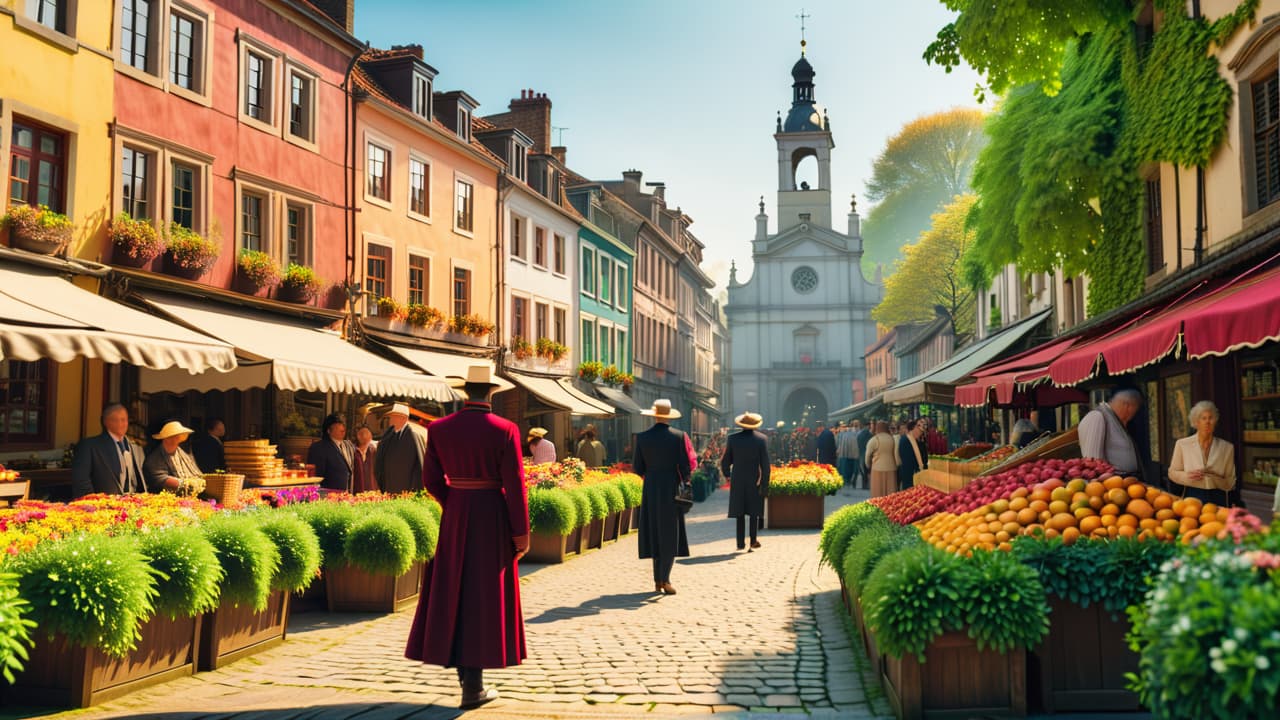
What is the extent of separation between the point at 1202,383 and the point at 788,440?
1148 inches

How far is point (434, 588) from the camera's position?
653 cm

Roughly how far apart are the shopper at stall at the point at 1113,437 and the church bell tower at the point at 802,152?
231 ft

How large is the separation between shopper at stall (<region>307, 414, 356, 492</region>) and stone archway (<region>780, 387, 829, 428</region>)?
67924 millimetres

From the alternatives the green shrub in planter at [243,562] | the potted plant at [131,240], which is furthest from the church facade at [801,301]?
the green shrub in planter at [243,562]

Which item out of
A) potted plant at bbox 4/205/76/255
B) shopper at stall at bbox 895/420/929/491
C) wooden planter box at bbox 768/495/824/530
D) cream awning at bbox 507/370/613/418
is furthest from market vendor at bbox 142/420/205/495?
cream awning at bbox 507/370/613/418

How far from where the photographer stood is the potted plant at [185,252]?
1619 centimetres

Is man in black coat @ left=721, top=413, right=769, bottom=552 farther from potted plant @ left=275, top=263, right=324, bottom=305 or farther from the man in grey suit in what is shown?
potted plant @ left=275, top=263, right=324, bottom=305

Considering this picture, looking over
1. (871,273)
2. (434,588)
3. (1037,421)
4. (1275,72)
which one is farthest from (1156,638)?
(871,273)

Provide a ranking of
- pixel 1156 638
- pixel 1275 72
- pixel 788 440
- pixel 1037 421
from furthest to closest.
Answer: pixel 788 440, pixel 1037 421, pixel 1275 72, pixel 1156 638

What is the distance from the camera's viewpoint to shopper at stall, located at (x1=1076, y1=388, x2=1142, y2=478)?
29.6 feet

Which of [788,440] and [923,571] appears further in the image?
[788,440]

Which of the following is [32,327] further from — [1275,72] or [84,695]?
[1275,72]

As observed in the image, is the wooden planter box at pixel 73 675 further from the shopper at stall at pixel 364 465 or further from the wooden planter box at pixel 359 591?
the shopper at stall at pixel 364 465

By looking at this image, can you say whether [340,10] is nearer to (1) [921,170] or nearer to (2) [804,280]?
(1) [921,170]
